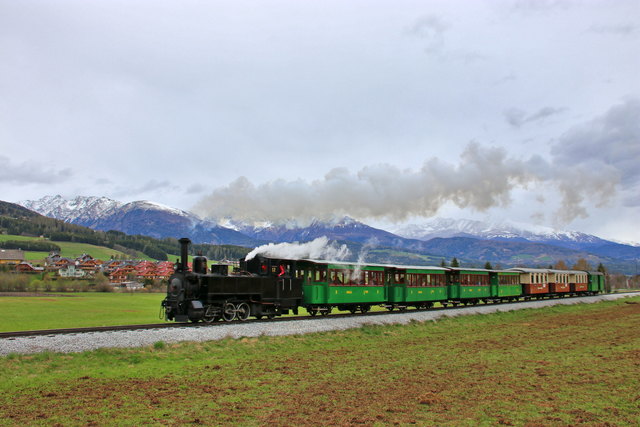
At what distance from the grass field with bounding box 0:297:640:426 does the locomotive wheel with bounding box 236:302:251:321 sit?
433cm

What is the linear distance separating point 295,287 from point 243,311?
3.66 metres

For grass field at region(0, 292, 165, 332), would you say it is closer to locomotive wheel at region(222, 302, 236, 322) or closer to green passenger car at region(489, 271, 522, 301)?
locomotive wheel at region(222, 302, 236, 322)

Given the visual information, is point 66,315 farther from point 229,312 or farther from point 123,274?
point 123,274

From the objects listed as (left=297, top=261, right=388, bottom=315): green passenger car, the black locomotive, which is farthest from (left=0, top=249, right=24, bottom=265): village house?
the black locomotive

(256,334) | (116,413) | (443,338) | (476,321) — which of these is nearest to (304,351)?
(256,334)

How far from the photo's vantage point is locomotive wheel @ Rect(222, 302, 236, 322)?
946 inches

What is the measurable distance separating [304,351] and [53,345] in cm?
919

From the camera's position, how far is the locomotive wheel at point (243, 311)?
24922 millimetres

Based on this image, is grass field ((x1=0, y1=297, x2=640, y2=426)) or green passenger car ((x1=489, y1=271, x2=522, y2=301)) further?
green passenger car ((x1=489, y1=271, x2=522, y2=301))

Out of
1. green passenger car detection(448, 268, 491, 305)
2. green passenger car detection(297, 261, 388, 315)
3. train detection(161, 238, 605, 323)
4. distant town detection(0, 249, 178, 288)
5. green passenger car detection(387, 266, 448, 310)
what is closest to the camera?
train detection(161, 238, 605, 323)

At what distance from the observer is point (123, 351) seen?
1709 centimetres

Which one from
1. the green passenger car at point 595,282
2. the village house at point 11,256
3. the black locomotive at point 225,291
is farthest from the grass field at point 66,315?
the village house at point 11,256

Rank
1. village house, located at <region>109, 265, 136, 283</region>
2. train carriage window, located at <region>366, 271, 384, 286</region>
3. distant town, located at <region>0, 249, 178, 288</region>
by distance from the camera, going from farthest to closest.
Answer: village house, located at <region>109, 265, 136, 283</region>, distant town, located at <region>0, 249, 178, 288</region>, train carriage window, located at <region>366, 271, 384, 286</region>

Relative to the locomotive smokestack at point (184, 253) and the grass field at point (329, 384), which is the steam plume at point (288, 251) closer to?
the locomotive smokestack at point (184, 253)
